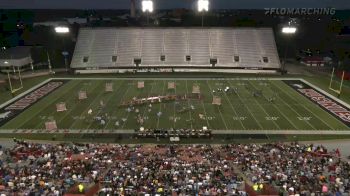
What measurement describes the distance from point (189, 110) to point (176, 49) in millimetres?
30403

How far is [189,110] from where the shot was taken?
38.7 meters

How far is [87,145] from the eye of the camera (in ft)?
92.0

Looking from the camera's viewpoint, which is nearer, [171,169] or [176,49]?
[171,169]

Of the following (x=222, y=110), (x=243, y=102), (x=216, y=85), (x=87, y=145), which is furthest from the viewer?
(x=216, y=85)

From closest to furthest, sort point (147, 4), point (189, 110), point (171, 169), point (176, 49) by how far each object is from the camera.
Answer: point (171, 169)
point (189, 110)
point (176, 49)
point (147, 4)

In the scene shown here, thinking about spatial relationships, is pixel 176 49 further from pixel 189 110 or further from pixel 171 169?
pixel 171 169

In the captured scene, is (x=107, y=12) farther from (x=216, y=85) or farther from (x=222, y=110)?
(x=222, y=110)

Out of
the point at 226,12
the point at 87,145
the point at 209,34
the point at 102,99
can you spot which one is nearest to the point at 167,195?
the point at 87,145

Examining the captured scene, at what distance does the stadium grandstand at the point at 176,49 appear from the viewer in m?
62.8

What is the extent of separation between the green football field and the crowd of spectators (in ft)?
20.1

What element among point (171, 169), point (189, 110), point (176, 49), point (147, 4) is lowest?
point (171, 169)

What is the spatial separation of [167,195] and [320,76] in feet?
143

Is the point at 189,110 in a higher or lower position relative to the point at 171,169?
higher

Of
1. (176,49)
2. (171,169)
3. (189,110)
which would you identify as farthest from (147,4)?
Result: (171,169)
